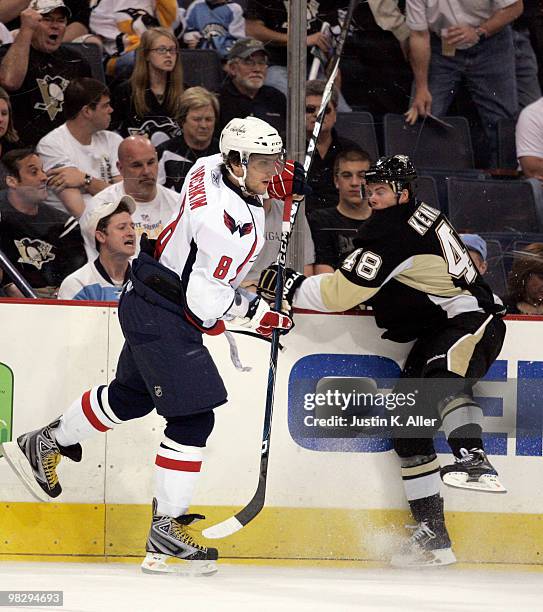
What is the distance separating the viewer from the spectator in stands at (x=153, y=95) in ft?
12.5

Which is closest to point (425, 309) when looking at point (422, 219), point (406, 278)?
point (406, 278)

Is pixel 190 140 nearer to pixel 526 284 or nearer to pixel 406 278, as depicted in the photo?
pixel 406 278

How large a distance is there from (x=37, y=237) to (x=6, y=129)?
17.1 inches

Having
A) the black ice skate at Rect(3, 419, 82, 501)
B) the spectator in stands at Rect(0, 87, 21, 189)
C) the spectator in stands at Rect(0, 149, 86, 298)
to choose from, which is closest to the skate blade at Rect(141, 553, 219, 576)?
the black ice skate at Rect(3, 419, 82, 501)

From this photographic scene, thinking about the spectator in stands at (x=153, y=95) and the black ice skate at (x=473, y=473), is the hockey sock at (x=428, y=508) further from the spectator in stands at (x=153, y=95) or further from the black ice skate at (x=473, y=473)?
the spectator in stands at (x=153, y=95)

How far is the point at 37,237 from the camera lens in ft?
11.7

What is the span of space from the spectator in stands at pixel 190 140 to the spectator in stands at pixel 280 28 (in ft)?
0.77

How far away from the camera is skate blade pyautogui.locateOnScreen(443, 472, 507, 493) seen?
3.30 m

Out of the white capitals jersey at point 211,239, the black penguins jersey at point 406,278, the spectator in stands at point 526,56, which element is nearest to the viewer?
the white capitals jersey at point 211,239

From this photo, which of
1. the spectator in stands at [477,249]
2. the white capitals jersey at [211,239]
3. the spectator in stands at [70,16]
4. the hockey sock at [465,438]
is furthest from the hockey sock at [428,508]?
the spectator in stands at [70,16]

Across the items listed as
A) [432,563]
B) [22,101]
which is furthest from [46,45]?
[432,563]

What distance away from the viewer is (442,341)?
11.1 ft

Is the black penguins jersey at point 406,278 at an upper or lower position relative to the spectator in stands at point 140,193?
lower

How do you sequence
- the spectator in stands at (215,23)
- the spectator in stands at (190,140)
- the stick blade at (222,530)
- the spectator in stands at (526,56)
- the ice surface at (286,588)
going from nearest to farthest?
the ice surface at (286,588)
the stick blade at (222,530)
the spectator in stands at (190,140)
the spectator in stands at (215,23)
the spectator in stands at (526,56)
